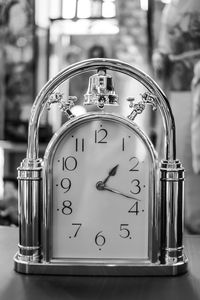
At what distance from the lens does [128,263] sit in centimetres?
81

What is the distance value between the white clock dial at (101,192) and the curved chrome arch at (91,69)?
0.04 meters

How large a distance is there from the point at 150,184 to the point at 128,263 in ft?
0.39

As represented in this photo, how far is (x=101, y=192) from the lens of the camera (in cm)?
83

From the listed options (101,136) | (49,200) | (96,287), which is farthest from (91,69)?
(96,287)

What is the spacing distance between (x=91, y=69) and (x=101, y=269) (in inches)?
11.2

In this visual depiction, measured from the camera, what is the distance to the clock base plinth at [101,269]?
31.5 inches

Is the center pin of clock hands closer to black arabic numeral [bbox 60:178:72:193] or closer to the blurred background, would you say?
black arabic numeral [bbox 60:178:72:193]

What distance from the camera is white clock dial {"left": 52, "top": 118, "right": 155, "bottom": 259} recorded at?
0.83 meters

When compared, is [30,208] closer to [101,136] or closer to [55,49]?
[101,136]

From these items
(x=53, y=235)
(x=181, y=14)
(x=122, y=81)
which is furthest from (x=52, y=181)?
(x=122, y=81)

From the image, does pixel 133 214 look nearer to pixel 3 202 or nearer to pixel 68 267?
pixel 68 267

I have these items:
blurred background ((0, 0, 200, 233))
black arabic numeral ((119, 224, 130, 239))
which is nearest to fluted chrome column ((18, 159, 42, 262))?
black arabic numeral ((119, 224, 130, 239))

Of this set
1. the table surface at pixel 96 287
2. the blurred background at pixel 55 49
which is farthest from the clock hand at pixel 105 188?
the blurred background at pixel 55 49

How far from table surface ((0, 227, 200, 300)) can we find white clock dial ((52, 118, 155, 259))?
0.18 feet
